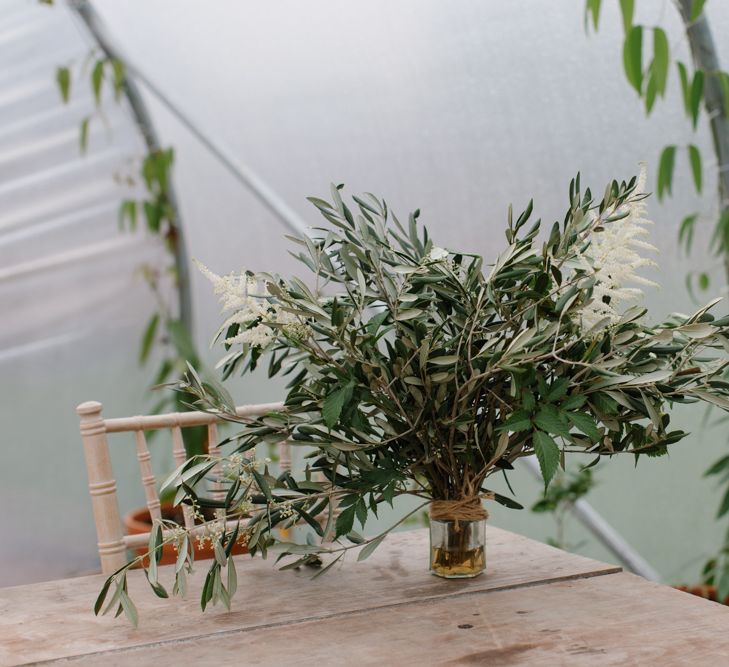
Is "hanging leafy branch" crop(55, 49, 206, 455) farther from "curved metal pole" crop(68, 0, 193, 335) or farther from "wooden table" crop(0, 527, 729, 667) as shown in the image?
"wooden table" crop(0, 527, 729, 667)

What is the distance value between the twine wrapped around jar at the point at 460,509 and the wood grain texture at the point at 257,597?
0.09 meters

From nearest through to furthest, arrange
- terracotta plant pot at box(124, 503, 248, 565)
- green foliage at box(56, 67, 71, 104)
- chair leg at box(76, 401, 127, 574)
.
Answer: chair leg at box(76, 401, 127, 574) < terracotta plant pot at box(124, 503, 248, 565) < green foliage at box(56, 67, 71, 104)

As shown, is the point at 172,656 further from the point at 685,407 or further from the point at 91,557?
the point at 91,557

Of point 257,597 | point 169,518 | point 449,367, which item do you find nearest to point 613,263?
point 449,367

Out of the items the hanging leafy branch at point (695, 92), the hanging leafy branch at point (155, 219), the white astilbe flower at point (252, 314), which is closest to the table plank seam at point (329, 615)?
the white astilbe flower at point (252, 314)

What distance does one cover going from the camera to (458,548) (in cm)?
126

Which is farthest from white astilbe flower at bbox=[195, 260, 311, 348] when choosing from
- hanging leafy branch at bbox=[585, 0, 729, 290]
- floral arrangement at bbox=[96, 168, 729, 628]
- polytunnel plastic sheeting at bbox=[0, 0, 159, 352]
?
polytunnel plastic sheeting at bbox=[0, 0, 159, 352]

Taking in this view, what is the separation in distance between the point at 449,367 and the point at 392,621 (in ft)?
0.99

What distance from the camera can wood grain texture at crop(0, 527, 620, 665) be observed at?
3.65 ft

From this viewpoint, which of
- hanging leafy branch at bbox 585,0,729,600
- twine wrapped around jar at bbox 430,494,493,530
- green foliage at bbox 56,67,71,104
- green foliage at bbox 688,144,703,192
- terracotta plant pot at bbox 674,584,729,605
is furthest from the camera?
green foliage at bbox 56,67,71,104

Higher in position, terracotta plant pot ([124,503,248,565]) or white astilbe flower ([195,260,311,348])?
white astilbe flower ([195,260,311,348])

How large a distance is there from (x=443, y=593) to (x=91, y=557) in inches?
97.7

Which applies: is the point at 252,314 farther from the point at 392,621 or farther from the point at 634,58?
the point at 634,58

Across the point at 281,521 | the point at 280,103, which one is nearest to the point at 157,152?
the point at 280,103
